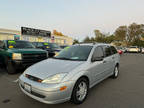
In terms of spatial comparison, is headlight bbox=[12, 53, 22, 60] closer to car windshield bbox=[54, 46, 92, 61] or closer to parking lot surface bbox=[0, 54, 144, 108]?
parking lot surface bbox=[0, 54, 144, 108]

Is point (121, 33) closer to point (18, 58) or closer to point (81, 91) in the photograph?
point (18, 58)

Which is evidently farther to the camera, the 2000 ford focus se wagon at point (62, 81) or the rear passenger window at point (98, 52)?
the rear passenger window at point (98, 52)

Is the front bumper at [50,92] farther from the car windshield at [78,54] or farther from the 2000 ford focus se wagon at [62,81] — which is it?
the car windshield at [78,54]

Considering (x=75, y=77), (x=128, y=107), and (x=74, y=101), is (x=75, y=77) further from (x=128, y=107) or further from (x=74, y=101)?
(x=128, y=107)

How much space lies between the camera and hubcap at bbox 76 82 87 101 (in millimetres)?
2422

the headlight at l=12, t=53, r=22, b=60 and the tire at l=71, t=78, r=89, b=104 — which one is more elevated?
the headlight at l=12, t=53, r=22, b=60

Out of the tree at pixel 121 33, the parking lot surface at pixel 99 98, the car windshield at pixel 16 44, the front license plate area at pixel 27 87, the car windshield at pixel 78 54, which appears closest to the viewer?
the front license plate area at pixel 27 87

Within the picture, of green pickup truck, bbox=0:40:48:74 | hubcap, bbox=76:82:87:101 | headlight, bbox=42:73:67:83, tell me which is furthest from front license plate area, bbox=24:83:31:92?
green pickup truck, bbox=0:40:48:74

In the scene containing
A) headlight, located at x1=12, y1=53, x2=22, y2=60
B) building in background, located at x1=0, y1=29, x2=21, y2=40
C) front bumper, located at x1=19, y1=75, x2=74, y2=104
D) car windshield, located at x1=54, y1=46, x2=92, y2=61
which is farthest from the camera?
building in background, located at x1=0, y1=29, x2=21, y2=40

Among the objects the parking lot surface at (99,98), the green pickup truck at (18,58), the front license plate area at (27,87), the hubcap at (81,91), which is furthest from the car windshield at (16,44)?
the hubcap at (81,91)

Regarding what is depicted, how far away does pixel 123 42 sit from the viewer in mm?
44750

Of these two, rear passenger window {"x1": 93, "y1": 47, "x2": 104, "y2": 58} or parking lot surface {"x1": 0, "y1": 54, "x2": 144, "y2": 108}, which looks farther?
rear passenger window {"x1": 93, "y1": 47, "x2": 104, "y2": 58}

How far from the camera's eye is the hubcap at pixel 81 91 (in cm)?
242

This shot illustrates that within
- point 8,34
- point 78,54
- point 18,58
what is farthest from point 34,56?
point 8,34
